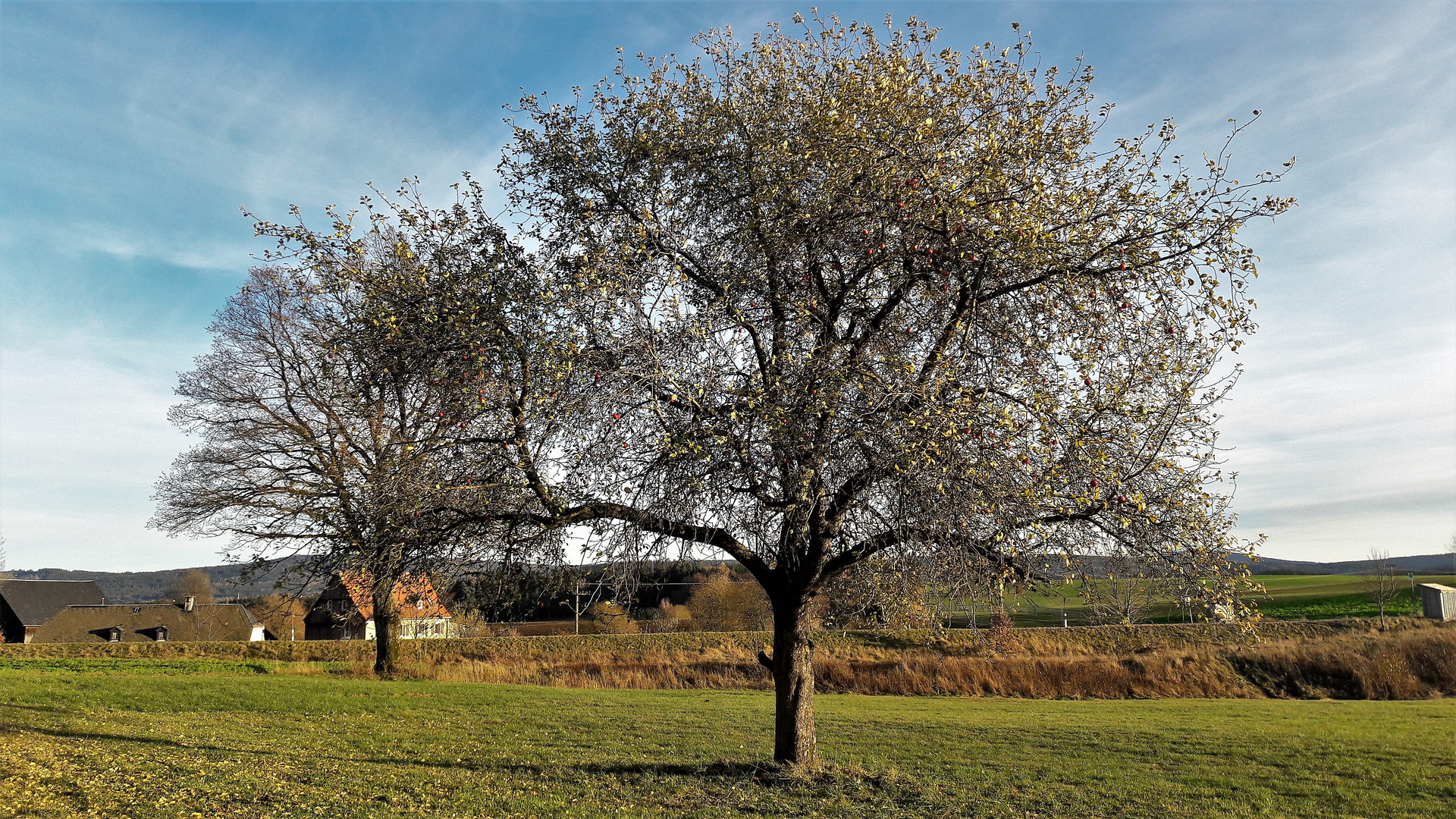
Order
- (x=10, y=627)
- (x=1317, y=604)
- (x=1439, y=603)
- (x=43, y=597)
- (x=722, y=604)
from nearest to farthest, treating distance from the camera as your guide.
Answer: (x=1439, y=603) → (x=722, y=604) → (x=1317, y=604) → (x=10, y=627) → (x=43, y=597)

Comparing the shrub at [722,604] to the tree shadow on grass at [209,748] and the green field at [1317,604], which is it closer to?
the green field at [1317,604]

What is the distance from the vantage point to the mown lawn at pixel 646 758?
8852mm

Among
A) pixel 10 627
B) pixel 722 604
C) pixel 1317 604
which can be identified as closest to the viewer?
pixel 722 604

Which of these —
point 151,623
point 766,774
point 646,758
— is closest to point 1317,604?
point 646,758

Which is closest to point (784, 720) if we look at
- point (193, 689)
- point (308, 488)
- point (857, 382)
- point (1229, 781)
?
point (857, 382)

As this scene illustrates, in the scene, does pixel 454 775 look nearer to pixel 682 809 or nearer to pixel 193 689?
pixel 682 809

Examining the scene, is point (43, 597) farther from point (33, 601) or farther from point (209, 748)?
point (209, 748)

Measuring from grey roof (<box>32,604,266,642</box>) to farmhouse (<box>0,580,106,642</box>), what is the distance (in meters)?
2.55

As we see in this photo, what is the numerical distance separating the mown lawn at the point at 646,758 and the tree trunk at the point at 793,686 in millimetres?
463

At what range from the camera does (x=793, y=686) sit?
1041cm

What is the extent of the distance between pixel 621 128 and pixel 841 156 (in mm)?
3072

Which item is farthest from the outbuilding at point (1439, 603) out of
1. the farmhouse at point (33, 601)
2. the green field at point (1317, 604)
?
the farmhouse at point (33, 601)

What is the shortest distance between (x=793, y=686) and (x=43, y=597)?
81.6 m

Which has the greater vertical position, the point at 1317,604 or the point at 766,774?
the point at 766,774
